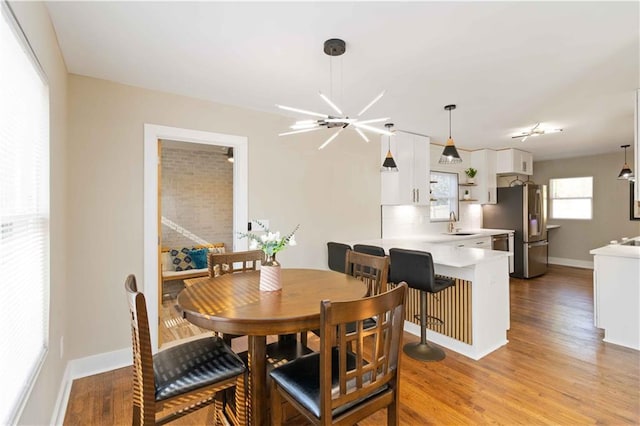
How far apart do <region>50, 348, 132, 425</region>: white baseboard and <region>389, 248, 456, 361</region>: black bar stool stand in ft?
8.01

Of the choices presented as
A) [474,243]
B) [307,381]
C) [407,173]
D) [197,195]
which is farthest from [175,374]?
[474,243]

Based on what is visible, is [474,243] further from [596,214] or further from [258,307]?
[258,307]

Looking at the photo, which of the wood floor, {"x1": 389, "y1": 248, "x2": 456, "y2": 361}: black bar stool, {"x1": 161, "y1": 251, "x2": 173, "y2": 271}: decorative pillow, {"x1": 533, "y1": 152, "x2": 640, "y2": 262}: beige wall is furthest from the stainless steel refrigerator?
{"x1": 161, "y1": 251, "x2": 173, "y2": 271}: decorative pillow

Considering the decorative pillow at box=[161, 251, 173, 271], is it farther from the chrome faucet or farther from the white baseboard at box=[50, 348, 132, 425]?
the chrome faucet

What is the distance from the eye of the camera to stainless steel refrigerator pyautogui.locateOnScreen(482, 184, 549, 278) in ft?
19.2

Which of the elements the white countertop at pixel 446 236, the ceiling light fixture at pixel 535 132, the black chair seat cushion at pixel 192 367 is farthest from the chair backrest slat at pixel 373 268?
the ceiling light fixture at pixel 535 132

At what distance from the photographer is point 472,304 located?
2.85 meters

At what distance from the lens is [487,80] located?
2768mm

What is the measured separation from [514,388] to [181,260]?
447 cm

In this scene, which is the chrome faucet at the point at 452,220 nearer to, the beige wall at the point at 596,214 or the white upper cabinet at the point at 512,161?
the white upper cabinet at the point at 512,161

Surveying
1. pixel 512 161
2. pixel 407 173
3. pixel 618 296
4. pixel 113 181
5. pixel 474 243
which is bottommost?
pixel 618 296

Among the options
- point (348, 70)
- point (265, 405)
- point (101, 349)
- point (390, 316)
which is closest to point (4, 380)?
point (265, 405)

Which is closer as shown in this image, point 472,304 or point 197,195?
point 472,304

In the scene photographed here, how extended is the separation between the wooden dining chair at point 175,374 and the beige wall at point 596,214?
7.91 metres
